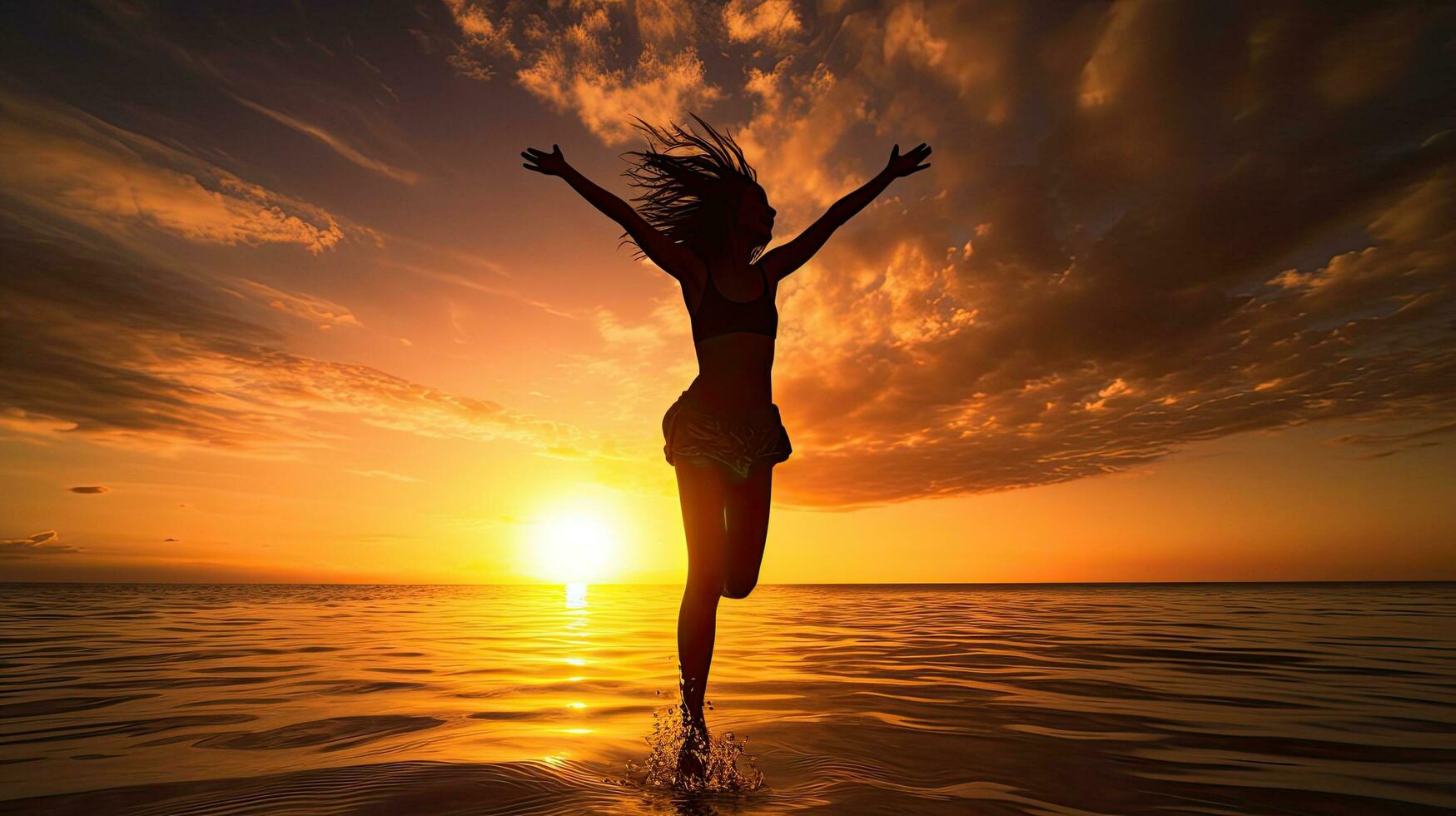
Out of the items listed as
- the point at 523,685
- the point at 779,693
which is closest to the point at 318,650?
the point at 523,685

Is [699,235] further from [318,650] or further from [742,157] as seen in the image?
[318,650]

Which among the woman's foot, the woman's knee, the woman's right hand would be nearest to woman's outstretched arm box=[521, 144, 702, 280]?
the woman's right hand

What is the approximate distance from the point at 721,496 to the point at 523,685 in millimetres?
3454

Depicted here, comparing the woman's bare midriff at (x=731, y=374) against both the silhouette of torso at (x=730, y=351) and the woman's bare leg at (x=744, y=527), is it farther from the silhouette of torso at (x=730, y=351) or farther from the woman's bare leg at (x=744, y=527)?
the woman's bare leg at (x=744, y=527)

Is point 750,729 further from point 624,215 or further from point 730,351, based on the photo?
point 624,215

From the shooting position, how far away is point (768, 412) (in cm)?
299

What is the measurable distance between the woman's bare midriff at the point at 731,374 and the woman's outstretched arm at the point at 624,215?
0.40 meters

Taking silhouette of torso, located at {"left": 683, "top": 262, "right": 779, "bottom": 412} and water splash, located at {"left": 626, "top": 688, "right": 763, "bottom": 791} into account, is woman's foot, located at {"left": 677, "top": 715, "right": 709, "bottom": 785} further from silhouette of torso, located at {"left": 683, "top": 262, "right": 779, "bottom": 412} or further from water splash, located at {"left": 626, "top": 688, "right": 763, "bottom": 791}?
silhouette of torso, located at {"left": 683, "top": 262, "right": 779, "bottom": 412}

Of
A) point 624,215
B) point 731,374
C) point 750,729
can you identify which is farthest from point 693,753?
point 624,215

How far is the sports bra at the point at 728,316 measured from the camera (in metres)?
2.95

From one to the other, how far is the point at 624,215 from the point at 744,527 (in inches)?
58.8

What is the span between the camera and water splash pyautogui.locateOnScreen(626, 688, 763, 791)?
2543mm

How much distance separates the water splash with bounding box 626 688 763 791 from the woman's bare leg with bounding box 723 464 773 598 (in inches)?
23.4

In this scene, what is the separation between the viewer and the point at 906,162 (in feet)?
11.4
